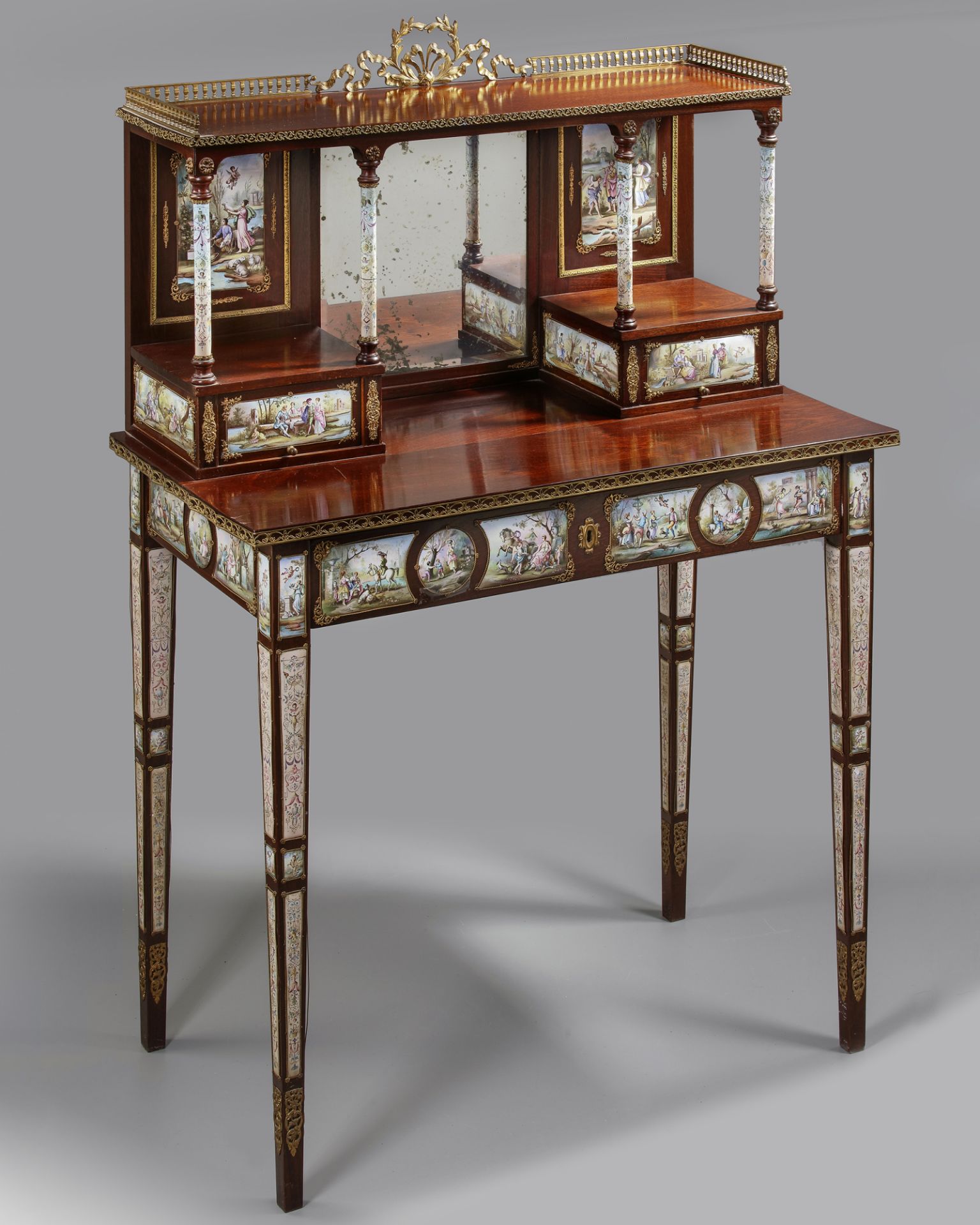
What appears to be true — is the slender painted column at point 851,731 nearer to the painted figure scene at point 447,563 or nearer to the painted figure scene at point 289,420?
the painted figure scene at point 447,563

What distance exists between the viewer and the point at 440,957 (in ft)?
32.8

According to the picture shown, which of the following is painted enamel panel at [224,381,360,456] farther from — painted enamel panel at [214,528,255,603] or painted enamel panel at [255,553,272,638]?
painted enamel panel at [255,553,272,638]

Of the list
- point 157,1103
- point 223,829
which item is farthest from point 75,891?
point 157,1103

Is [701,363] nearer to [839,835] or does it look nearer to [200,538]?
[839,835]

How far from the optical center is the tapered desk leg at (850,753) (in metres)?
8.92

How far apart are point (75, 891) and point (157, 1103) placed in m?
1.43

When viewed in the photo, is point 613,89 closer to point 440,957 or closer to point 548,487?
point 548,487

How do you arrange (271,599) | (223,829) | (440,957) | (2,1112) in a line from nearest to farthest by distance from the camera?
1. (271,599)
2. (2,1112)
3. (440,957)
4. (223,829)

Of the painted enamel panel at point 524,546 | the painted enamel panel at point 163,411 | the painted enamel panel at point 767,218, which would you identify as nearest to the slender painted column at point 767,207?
the painted enamel panel at point 767,218

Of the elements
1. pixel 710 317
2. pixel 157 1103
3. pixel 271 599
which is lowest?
pixel 157 1103

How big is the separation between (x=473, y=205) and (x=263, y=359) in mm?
1065

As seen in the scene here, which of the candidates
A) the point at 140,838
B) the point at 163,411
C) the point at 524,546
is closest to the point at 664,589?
the point at 524,546

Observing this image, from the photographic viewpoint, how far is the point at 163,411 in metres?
8.53

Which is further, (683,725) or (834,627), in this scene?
(683,725)
